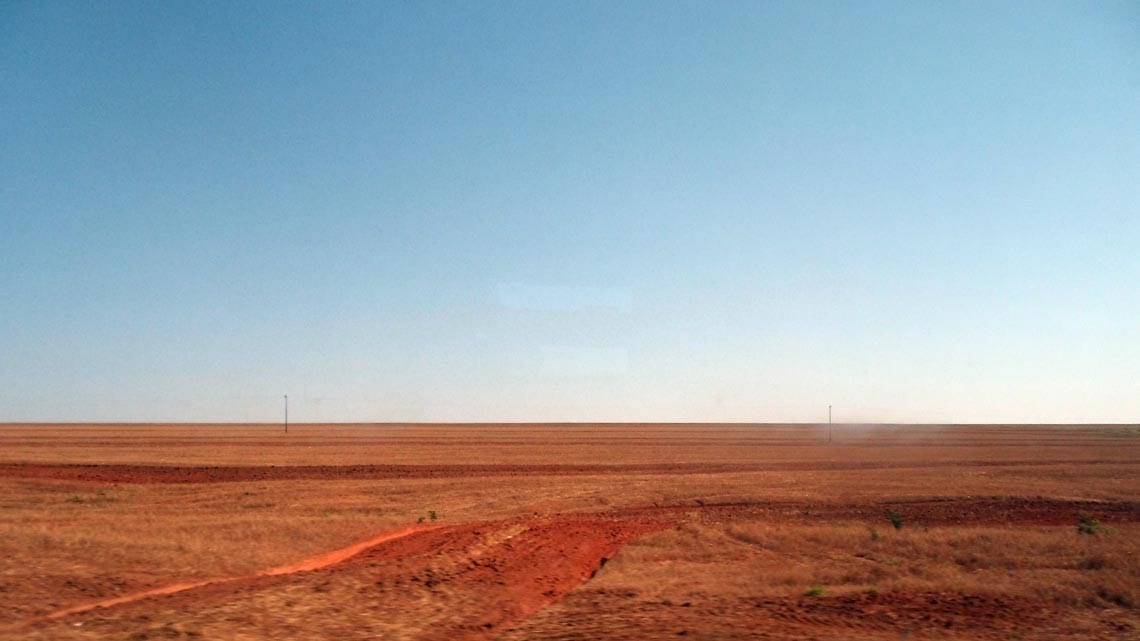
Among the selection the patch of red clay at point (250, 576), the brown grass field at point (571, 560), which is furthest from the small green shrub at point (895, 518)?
the patch of red clay at point (250, 576)

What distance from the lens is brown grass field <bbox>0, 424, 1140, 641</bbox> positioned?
11.6 m

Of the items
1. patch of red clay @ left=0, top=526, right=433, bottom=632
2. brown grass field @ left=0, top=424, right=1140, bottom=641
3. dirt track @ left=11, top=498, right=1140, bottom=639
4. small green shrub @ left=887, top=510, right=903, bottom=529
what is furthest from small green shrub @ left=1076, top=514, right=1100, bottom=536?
patch of red clay @ left=0, top=526, right=433, bottom=632

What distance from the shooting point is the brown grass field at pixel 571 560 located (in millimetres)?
11617

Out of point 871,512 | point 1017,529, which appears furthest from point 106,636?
point 871,512

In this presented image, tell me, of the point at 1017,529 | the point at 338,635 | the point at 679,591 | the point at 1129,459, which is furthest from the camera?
the point at 1129,459

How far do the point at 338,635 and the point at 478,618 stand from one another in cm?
226

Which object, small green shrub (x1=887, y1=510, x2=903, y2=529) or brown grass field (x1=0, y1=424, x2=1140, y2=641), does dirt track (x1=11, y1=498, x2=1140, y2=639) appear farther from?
small green shrub (x1=887, y1=510, x2=903, y2=529)

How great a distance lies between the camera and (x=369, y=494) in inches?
1320

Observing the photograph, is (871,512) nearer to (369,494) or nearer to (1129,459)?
(369,494)

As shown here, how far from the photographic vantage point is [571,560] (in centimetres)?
1830

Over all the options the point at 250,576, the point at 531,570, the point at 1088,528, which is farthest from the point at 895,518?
the point at 250,576

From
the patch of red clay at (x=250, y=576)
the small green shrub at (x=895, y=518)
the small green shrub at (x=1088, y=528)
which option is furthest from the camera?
the small green shrub at (x=895, y=518)

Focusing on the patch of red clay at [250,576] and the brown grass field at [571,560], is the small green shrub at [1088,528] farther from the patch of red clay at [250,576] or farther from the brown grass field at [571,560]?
the patch of red clay at [250,576]

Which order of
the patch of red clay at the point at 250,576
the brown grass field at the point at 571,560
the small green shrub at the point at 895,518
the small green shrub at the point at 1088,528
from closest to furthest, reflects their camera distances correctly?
the brown grass field at the point at 571,560 < the patch of red clay at the point at 250,576 < the small green shrub at the point at 1088,528 < the small green shrub at the point at 895,518
